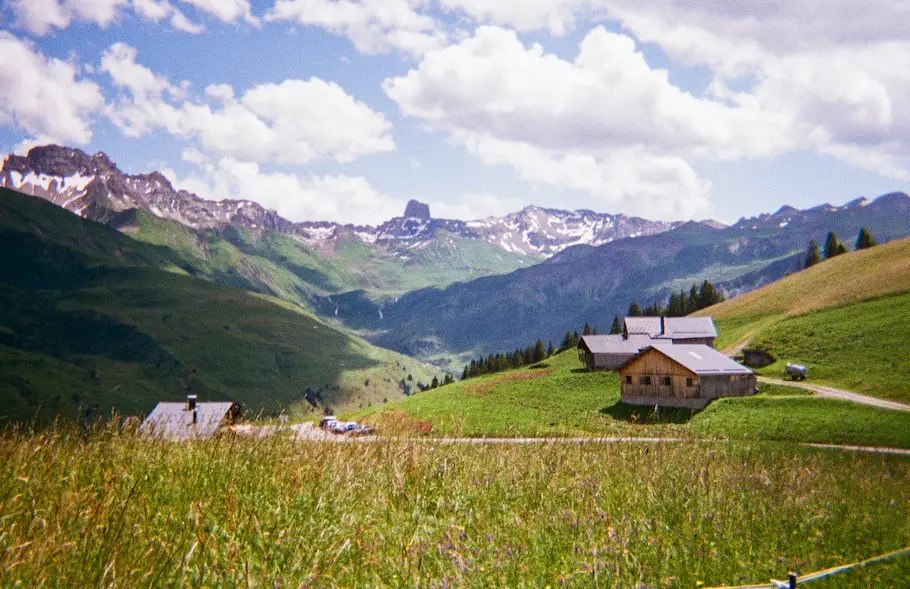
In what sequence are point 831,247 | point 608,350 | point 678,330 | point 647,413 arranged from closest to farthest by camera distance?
point 647,413 → point 608,350 → point 678,330 → point 831,247

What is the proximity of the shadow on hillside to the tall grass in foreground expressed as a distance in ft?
183

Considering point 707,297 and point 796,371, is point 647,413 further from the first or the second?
point 707,297

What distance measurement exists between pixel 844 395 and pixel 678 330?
45.1m

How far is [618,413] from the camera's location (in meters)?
70.0

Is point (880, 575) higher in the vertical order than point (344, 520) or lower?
lower

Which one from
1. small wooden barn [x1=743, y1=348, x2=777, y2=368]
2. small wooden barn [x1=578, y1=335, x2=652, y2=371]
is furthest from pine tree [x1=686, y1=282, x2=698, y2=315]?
small wooden barn [x1=743, y1=348, x2=777, y2=368]

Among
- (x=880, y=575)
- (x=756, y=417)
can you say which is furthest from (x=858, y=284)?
(x=880, y=575)

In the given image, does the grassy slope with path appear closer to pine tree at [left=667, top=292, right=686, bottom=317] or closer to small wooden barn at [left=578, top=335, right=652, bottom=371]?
small wooden barn at [left=578, top=335, right=652, bottom=371]

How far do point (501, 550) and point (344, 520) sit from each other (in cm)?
166

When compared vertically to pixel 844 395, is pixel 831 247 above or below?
above

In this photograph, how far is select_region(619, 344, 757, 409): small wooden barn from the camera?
68125mm

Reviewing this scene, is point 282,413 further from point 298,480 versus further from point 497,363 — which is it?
point 497,363

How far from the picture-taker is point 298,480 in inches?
280

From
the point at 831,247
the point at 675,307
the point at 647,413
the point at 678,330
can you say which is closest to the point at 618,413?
the point at 647,413
